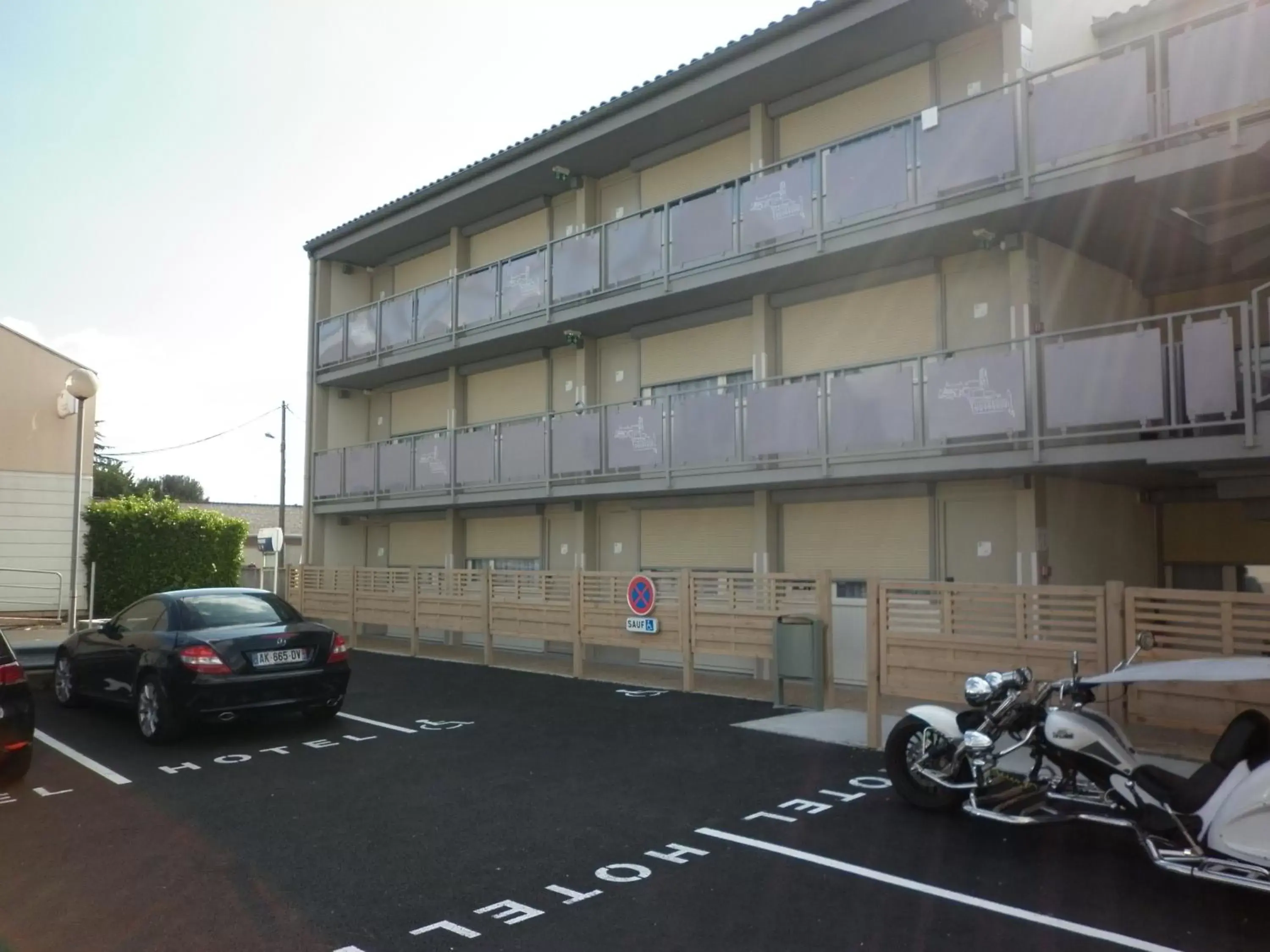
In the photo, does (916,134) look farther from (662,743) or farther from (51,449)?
(51,449)

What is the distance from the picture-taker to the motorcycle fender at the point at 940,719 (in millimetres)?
6594

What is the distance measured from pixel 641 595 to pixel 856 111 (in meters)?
7.61

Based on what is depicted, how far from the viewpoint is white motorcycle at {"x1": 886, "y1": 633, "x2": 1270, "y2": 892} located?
191 inches

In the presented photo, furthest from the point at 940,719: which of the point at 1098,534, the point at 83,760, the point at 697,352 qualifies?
the point at 697,352

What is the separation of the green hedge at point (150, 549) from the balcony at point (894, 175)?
894 centimetres

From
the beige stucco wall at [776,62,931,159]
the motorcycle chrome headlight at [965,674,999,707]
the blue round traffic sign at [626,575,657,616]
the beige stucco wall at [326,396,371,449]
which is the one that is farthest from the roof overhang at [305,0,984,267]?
the motorcycle chrome headlight at [965,674,999,707]

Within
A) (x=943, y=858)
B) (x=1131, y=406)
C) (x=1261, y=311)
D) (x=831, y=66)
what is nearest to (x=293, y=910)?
(x=943, y=858)

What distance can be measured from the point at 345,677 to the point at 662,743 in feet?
11.1

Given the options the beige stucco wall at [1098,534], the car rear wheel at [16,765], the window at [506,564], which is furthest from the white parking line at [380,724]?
the beige stucco wall at [1098,534]

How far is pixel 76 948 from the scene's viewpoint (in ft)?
14.6

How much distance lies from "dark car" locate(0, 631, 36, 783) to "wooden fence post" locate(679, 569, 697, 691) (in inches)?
288

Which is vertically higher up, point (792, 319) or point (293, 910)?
point (792, 319)

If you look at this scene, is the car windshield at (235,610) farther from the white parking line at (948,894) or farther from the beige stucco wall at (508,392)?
the beige stucco wall at (508,392)

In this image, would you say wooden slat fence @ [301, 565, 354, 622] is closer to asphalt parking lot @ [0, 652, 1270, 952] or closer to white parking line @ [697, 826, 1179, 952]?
asphalt parking lot @ [0, 652, 1270, 952]
